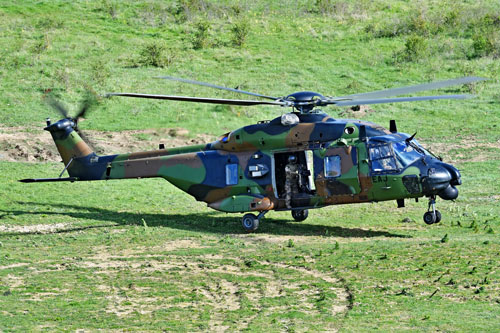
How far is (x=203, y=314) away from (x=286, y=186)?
7.28 meters

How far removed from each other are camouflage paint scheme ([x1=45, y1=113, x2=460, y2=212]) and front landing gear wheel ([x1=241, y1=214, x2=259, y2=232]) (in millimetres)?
246

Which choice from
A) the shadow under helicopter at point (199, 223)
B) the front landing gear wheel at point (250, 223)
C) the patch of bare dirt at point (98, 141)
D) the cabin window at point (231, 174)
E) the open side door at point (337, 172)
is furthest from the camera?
the patch of bare dirt at point (98, 141)

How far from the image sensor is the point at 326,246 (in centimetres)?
1727

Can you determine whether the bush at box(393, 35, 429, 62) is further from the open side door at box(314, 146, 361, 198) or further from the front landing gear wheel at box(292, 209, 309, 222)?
the open side door at box(314, 146, 361, 198)

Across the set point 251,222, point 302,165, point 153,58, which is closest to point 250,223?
point 251,222

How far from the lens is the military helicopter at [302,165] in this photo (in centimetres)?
1783

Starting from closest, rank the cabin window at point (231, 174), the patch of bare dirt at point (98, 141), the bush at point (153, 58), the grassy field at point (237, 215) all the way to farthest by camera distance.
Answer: the grassy field at point (237, 215)
the cabin window at point (231, 174)
the patch of bare dirt at point (98, 141)
the bush at point (153, 58)

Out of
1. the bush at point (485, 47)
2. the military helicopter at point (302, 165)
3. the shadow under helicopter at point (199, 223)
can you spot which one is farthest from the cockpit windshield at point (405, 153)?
the bush at point (485, 47)

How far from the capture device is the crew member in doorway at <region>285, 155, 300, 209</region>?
19.1 metres

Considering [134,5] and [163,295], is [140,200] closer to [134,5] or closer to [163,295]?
[163,295]

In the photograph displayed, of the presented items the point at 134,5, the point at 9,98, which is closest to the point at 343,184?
the point at 9,98

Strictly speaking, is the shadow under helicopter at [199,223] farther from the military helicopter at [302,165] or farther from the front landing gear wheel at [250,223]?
the military helicopter at [302,165]

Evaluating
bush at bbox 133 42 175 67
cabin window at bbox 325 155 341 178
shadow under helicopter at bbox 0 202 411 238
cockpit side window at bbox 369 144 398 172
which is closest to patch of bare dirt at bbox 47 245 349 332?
shadow under helicopter at bbox 0 202 411 238

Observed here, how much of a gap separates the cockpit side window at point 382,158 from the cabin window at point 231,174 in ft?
12.2
